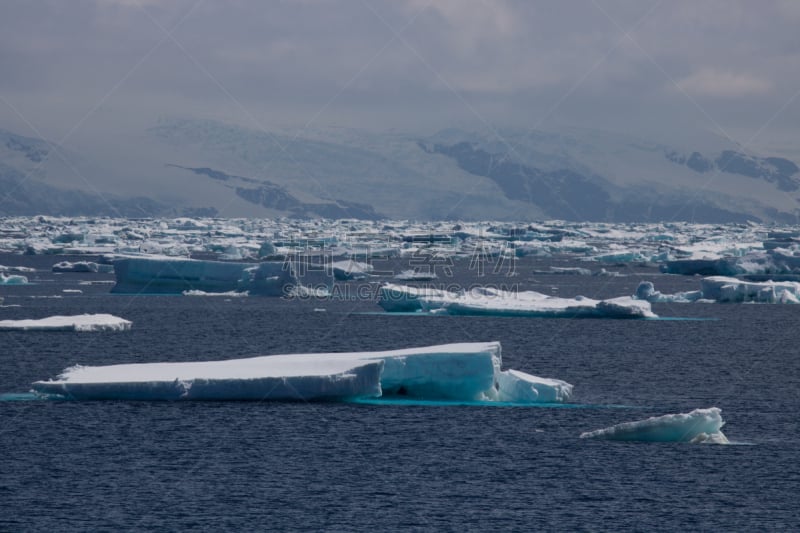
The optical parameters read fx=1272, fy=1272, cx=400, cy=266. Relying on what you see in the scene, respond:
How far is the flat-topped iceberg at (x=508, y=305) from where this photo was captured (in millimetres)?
33938

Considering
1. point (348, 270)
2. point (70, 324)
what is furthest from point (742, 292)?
point (70, 324)

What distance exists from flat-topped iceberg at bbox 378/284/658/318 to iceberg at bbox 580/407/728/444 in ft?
53.7

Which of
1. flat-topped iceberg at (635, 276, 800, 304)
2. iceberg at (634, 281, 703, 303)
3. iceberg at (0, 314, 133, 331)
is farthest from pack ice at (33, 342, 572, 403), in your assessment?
flat-topped iceberg at (635, 276, 800, 304)

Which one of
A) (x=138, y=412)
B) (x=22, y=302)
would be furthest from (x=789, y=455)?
(x=22, y=302)

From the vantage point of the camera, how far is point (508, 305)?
109ft

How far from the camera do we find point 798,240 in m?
85.6

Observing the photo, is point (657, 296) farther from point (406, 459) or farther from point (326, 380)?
point (406, 459)

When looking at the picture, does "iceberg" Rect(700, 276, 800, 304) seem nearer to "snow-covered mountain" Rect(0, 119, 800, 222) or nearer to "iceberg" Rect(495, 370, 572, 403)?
"iceberg" Rect(495, 370, 572, 403)

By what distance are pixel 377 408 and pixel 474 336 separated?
45.8 ft

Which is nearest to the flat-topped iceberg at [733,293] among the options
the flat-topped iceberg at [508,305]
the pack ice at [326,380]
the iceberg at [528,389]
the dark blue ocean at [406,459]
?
the flat-topped iceberg at [508,305]

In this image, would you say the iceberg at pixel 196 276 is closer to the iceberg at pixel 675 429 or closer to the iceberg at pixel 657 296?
the iceberg at pixel 657 296

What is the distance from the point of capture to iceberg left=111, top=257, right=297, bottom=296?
43.7 metres

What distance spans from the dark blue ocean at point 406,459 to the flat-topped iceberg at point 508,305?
A: 6119 millimetres

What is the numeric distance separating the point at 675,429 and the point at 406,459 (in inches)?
140
